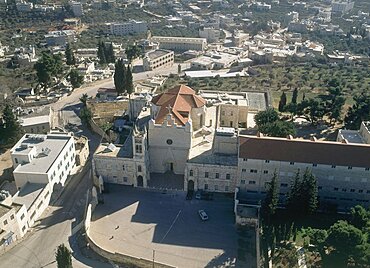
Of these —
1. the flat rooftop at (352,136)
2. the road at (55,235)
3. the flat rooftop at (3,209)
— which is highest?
the flat rooftop at (352,136)

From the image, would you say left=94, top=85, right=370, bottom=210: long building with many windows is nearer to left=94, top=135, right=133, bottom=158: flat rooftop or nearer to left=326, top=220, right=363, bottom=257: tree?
left=94, top=135, right=133, bottom=158: flat rooftop

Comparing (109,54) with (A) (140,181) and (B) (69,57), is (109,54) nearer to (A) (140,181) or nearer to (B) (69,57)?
(B) (69,57)

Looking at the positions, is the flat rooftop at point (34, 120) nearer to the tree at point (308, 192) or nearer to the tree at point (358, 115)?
the tree at point (308, 192)

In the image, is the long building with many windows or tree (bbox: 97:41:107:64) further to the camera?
tree (bbox: 97:41:107:64)

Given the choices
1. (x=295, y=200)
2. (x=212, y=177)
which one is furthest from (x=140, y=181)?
(x=295, y=200)

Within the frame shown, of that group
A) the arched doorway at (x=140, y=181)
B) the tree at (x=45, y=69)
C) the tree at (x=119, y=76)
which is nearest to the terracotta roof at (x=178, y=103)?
the arched doorway at (x=140, y=181)

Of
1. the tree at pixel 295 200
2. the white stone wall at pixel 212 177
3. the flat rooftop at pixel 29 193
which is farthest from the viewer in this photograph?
the white stone wall at pixel 212 177

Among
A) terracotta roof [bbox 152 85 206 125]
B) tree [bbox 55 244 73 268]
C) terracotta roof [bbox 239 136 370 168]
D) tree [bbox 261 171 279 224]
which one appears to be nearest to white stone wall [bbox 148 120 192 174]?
terracotta roof [bbox 152 85 206 125]
